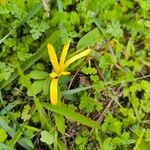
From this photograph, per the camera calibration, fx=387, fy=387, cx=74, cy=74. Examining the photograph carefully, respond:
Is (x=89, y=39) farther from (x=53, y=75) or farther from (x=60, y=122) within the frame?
(x=60, y=122)

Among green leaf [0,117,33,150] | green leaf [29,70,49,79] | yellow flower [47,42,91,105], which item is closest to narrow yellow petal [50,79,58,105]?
yellow flower [47,42,91,105]

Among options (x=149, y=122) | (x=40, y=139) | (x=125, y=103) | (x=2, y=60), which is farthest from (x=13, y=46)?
(x=149, y=122)

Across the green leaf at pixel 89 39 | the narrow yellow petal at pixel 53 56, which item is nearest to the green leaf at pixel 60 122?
the narrow yellow petal at pixel 53 56

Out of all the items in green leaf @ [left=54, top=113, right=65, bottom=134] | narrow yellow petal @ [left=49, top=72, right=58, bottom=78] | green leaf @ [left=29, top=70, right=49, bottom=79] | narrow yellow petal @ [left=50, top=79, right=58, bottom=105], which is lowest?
green leaf @ [left=54, top=113, right=65, bottom=134]

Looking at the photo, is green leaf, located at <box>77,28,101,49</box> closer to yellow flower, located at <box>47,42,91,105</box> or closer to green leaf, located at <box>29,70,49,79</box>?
yellow flower, located at <box>47,42,91,105</box>

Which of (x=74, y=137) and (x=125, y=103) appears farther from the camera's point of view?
(x=125, y=103)

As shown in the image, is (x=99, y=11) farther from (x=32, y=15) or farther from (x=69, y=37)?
(x=32, y=15)
